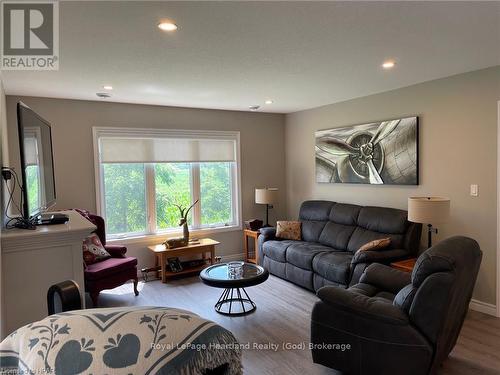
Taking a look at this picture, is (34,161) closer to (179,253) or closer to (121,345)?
(121,345)

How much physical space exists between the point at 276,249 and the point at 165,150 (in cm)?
214

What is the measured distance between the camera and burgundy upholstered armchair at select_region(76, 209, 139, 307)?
360cm

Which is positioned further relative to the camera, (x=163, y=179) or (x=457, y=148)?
(x=163, y=179)

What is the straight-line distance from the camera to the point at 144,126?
488 centimetres

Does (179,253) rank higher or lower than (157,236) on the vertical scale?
lower

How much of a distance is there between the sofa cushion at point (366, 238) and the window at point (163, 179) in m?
2.05

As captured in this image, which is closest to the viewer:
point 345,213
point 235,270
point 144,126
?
point 235,270

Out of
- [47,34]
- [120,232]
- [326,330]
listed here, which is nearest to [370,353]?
[326,330]

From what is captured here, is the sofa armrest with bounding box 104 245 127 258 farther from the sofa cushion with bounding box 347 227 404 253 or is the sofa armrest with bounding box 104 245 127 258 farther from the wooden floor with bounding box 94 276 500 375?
the sofa cushion with bounding box 347 227 404 253

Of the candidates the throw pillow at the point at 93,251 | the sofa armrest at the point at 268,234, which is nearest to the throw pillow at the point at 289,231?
the sofa armrest at the point at 268,234

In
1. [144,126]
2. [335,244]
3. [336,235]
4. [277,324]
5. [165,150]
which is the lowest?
[277,324]

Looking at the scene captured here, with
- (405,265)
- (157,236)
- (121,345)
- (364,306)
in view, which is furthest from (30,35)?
(405,265)

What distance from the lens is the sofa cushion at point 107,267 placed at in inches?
142

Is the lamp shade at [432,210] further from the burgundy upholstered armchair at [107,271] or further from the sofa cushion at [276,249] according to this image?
the burgundy upholstered armchair at [107,271]
